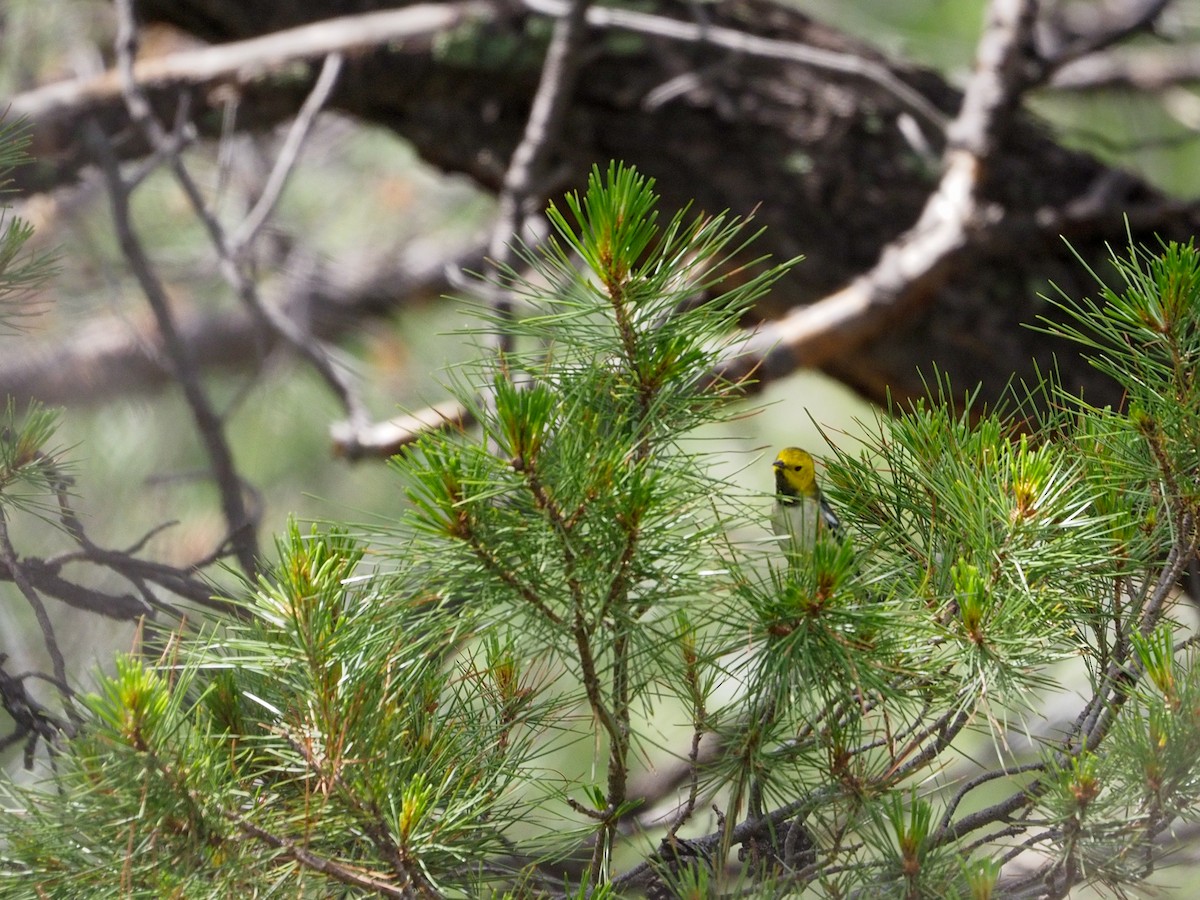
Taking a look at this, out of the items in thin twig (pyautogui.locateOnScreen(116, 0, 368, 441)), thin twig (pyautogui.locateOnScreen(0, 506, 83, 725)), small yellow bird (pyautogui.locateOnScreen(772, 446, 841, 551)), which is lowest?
thin twig (pyautogui.locateOnScreen(0, 506, 83, 725))

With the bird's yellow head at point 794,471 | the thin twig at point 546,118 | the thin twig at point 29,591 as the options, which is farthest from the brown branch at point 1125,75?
the thin twig at point 29,591

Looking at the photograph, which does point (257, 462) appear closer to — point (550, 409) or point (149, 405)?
point (149, 405)

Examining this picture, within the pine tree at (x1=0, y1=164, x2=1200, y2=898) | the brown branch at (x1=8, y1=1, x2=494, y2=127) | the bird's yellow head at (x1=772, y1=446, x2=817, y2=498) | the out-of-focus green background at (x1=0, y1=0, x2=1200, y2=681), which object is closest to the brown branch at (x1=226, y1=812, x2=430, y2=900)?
the pine tree at (x1=0, y1=164, x2=1200, y2=898)

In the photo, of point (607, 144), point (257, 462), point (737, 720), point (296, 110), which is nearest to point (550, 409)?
point (737, 720)

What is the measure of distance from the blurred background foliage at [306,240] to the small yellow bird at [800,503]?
4.09 feet

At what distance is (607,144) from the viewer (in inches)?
90.9

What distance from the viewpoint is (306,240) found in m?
4.13

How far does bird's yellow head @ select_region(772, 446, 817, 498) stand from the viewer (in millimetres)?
1012

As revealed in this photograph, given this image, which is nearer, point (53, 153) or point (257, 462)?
point (53, 153)

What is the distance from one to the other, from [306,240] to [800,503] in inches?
144

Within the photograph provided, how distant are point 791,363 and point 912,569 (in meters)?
1.12

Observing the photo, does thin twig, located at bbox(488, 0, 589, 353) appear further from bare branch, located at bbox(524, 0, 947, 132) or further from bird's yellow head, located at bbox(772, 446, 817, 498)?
bird's yellow head, located at bbox(772, 446, 817, 498)

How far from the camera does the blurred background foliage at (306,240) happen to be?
290cm

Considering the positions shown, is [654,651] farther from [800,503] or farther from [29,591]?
[29,591]
